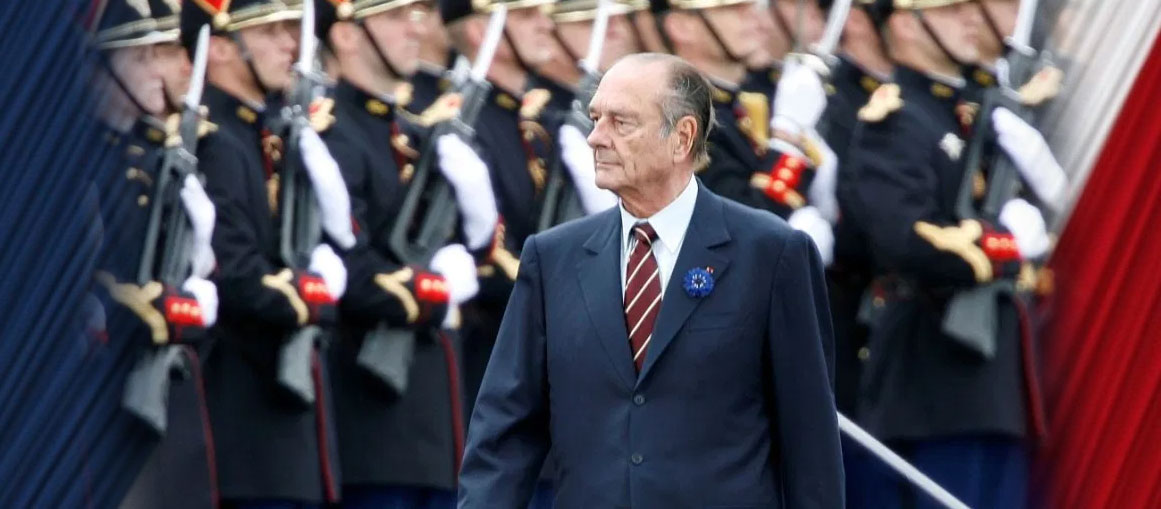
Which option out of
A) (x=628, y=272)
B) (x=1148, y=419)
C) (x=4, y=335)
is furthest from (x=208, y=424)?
(x=628, y=272)

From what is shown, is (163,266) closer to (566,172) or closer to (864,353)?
(566,172)

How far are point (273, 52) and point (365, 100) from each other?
0.33m

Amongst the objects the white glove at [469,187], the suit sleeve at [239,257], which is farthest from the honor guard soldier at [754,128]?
the suit sleeve at [239,257]

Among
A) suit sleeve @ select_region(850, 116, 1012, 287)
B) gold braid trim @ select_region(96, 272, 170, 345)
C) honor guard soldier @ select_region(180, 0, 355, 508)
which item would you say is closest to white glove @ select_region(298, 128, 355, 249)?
honor guard soldier @ select_region(180, 0, 355, 508)

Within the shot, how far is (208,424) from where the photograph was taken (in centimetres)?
735

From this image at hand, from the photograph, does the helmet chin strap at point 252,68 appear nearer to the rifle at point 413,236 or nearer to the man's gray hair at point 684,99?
the rifle at point 413,236

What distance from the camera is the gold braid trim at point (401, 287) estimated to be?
7.49 m

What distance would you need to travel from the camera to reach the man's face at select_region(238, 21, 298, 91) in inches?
297

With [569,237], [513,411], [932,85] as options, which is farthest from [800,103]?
[513,411]

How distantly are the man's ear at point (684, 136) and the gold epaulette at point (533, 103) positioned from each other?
409 centimetres

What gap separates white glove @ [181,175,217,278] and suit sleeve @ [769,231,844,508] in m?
3.55

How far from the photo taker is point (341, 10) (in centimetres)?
767

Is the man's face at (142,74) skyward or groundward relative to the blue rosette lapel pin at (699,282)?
groundward

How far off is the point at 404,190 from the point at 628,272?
3725 millimetres
